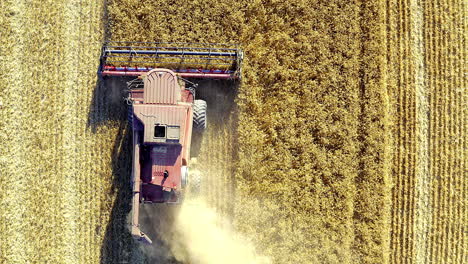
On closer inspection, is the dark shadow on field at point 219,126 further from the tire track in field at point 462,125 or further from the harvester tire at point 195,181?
the tire track in field at point 462,125

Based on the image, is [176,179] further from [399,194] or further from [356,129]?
[399,194]

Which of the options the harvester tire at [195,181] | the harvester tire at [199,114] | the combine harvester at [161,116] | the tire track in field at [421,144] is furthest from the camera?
the tire track in field at [421,144]

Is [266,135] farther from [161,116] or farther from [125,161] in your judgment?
[125,161]

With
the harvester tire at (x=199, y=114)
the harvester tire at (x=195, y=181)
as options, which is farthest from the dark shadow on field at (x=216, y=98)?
the harvester tire at (x=195, y=181)

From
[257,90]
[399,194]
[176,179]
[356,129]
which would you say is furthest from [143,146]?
[399,194]

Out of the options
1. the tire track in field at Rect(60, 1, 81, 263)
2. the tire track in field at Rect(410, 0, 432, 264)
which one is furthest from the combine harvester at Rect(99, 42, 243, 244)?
the tire track in field at Rect(410, 0, 432, 264)

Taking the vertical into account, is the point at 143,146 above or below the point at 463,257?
above

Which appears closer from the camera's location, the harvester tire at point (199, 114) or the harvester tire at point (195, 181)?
the harvester tire at point (199, 114)
